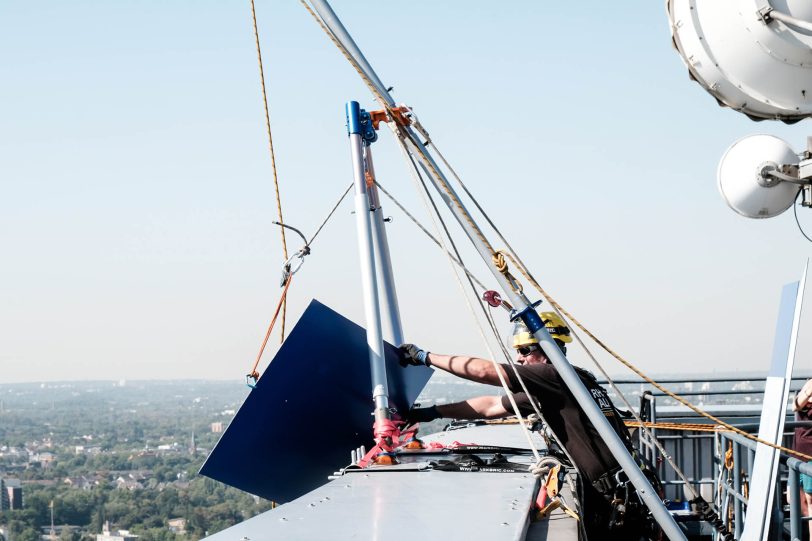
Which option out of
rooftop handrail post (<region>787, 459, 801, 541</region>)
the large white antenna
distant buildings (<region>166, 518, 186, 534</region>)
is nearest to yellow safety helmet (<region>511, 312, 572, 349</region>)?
rooftop handrail post (<region>787, 459, 801, 541</region>)

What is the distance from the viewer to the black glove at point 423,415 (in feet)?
25.0

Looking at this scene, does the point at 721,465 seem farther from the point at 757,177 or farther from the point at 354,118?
the point at 354,118

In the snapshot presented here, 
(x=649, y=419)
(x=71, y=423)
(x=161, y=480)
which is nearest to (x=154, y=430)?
(x=71, y=423)

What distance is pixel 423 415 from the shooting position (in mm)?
7645

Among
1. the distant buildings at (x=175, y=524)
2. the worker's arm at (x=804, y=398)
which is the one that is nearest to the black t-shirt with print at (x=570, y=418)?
the worker's arm at (x=804, y=398)

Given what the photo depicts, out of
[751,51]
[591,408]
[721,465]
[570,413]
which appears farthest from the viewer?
[721,465]

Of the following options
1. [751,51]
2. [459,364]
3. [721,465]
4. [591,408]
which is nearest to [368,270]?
Result: [459,364]

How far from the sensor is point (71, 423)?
535 ft

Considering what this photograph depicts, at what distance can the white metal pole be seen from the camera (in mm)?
7145

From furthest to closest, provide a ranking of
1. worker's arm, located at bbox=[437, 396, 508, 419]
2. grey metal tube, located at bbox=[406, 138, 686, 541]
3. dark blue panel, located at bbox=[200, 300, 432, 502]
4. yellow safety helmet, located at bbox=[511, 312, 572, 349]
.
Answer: worker's arm, located at bbox=[437, 396, 508, 419], yellow safety helmet, located at bbox=[511, 312, 572, 349], dark blue panel, located at bbox=[200, 300, 432, 502], grey metal tube, located at bbox=[406, 138, 686, 541]

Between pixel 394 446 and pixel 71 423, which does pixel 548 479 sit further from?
pixel 71 423

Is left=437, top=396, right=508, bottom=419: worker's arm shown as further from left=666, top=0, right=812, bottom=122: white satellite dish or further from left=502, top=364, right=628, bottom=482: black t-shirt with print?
left=666, top=0, right=812, bottom=122: white satellite dish

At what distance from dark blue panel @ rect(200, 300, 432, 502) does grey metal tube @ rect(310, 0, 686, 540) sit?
1.25 meters

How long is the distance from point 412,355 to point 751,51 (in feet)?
11.1
